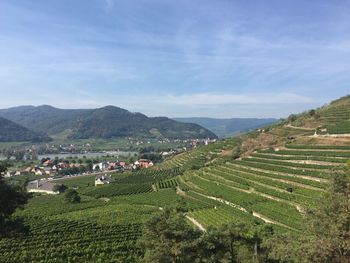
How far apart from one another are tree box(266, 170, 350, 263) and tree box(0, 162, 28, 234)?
15053 millimetres

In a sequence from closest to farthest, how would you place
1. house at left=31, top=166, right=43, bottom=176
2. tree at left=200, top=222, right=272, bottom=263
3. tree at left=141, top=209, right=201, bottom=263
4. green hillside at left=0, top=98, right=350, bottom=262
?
tree at left=141, top=209, right=201, bottom=263, tree at left=200, top=222, right=272, bottom=263, green hillside at left=0, top=98, right=350, bottom=262, house at left=31, top=166, right=43, bottom=176

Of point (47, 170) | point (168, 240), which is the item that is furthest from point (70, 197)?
point (47, 170)

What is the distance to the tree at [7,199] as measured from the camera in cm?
1988

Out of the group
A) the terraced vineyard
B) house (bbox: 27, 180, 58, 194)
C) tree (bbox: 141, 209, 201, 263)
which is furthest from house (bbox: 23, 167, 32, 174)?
tree (bbox: 141, 209, 201, 263)

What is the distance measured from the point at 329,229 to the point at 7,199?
16496 millimetres

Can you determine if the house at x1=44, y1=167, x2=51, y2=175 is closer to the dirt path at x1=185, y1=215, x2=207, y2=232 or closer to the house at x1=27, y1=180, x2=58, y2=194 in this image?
the house at x1=27, y1=180, x2=58, y2=194

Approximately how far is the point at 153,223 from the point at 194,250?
10.1 feet

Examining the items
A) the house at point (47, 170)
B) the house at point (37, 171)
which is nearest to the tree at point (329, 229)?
the house at point (37, 171)

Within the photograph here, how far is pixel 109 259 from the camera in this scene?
113ft

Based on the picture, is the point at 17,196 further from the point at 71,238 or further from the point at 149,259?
the point at 71,238

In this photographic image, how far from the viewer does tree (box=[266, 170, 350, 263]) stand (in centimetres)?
1809

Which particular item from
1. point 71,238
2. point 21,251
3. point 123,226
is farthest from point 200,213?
point 21,251

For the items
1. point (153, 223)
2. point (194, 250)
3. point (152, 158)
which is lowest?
point (152, 158)

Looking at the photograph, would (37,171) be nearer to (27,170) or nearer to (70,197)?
(27,170)
